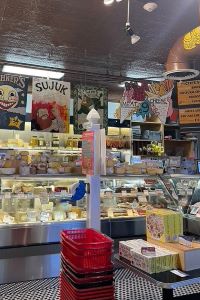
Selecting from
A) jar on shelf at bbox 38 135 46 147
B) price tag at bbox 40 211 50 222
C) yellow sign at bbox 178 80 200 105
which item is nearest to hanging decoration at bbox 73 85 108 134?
yellow sign at bbox 178 80 200 105

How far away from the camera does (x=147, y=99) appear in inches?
227

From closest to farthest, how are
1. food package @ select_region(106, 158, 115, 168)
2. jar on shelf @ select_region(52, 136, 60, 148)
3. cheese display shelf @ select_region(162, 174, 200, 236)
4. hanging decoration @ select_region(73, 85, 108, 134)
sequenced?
cheese display shelf @ select_region(162, 174, 200, 236) < food package @ select_region(106, 158, 115, 168) < hanging decoration @ select_region(73, 85, 108, 134) < jar on shelf @ select_region(52, 136, 60, 148)

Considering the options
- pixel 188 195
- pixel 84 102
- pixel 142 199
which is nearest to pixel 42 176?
pixel 142 199

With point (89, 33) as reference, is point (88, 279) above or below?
below

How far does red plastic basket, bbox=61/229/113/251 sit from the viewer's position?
2.17 meters

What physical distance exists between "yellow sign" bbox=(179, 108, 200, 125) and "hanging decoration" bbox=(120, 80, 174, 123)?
40cm

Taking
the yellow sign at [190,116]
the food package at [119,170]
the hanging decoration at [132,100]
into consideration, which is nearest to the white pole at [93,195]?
the food package at [119,170]

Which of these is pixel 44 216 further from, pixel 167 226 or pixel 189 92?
pixel 189 92

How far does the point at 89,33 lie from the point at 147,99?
154 centimetres

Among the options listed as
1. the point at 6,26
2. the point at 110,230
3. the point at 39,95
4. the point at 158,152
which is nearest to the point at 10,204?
the point at 110,230

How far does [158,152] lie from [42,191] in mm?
4918

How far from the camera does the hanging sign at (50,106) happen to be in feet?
18.3

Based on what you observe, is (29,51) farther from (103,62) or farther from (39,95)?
(103,62)

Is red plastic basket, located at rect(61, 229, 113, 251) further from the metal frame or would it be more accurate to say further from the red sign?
the red sign
